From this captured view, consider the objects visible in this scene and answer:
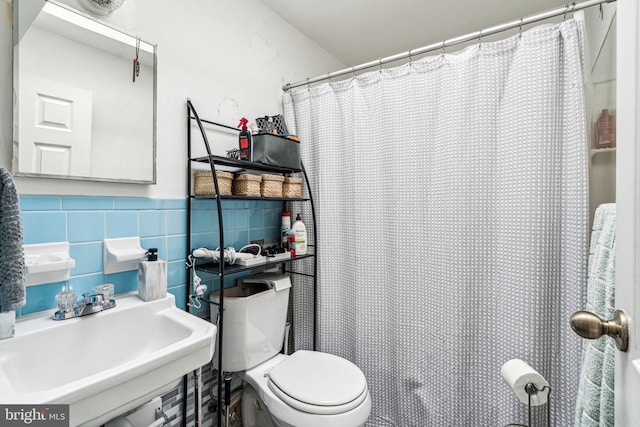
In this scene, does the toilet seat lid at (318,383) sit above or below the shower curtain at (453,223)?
below

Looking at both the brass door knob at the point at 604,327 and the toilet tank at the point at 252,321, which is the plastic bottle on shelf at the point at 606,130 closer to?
the brass door knob at the point at 604,327

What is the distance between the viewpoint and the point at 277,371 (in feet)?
4.41

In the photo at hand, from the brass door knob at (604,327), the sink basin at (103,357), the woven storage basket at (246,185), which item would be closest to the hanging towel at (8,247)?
the sink basin at (103,357)

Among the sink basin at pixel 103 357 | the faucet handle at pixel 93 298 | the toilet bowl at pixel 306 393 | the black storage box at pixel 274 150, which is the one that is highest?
the black storage box at pixel 274 150

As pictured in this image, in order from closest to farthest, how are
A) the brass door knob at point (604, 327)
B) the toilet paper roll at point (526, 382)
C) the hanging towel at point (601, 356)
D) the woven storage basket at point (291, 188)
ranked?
1. the brass door knob at point (604, 327)
2. the hanging towel at point (601, 356)
3. the toilet paper roll at point (526, 382)
4. the woven storage basket at point (291, 188)

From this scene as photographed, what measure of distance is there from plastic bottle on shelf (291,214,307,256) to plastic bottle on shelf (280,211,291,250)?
5 centimetres

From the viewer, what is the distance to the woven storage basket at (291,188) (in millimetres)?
1640

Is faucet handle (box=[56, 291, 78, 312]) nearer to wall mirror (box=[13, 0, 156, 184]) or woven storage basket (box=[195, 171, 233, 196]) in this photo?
wall mirror (box=[13, 0, 156, 184])

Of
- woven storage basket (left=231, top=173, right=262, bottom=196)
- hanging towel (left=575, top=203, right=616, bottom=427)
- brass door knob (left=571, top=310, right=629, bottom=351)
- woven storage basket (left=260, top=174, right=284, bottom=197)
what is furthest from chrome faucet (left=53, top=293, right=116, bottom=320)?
hanging towel (left=575, top=203, right=616, bottom=427)

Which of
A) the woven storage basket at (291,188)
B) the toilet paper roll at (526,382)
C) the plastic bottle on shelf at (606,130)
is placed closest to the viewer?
the toilet paper roll at (526,382)

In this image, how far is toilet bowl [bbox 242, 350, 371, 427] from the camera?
113 centimetres

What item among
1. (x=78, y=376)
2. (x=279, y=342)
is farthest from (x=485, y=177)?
(x=78, y=376)

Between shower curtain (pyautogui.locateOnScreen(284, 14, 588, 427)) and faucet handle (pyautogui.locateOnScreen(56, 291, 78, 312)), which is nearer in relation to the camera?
faucet handle (pyautogui.locateOnScreen(56, 291, 78, 312))

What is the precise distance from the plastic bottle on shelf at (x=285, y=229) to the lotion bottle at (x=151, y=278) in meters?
0.66
